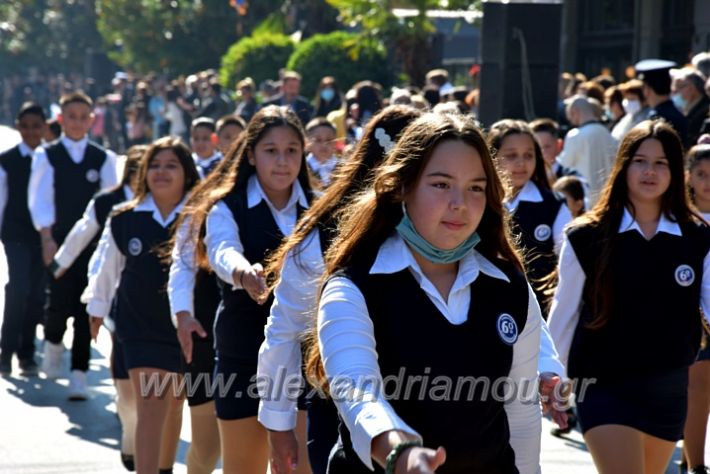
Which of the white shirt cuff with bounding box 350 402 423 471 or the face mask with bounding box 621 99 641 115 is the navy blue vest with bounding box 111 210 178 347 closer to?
the white shirt cuff with bounding box 350 402 423 471

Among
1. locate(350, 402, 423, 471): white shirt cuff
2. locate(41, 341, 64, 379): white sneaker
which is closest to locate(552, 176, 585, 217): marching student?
locate(41, 341, 64, 379): white sneaker

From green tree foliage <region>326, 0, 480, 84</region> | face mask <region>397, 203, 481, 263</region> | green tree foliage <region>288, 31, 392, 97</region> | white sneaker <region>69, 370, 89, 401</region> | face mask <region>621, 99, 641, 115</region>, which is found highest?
green tree foliage <region>326, 0, 480, 84</region>

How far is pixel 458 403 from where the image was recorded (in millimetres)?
3434

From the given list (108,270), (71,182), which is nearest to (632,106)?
(71,182)

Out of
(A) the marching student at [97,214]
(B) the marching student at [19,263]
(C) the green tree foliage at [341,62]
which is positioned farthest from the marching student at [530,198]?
(C) the green tree foliage at [341,62]

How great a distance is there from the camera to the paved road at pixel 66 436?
25.7ft

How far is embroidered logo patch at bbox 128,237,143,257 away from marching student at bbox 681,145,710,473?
9.65 ft

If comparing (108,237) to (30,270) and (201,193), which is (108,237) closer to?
(201,193)

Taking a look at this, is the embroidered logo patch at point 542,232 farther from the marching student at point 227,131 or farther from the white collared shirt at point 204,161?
the white collared shirt at point 204,161

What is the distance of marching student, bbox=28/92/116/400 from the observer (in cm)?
1020

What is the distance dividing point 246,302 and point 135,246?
170 centimetres

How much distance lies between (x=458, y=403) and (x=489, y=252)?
47 cm

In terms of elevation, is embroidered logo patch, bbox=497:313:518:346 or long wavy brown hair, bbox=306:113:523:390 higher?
long wavy brown hair, bbox=306:113:523:390

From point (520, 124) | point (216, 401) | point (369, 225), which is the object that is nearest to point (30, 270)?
point (520, 124)
